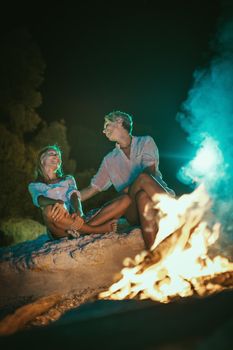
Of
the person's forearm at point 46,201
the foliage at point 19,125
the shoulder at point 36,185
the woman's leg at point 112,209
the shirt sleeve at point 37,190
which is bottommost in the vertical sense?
the woman's leg at point 112,209

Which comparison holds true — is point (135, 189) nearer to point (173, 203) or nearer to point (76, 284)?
point (173, 203)

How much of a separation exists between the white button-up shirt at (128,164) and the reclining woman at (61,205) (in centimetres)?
60

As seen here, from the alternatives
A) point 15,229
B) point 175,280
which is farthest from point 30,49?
point 175,280

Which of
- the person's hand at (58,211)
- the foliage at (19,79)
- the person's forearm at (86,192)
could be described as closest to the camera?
the person's hand at (58,211)

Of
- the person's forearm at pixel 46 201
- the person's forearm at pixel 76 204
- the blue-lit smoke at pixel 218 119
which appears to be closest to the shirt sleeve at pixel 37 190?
the person's forearm at pixel 46 201

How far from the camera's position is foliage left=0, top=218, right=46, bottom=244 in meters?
9.14

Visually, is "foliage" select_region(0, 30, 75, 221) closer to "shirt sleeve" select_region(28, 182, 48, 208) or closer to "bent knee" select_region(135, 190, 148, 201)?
"shirt sleeve" select_region(28, 182, 48, 208)

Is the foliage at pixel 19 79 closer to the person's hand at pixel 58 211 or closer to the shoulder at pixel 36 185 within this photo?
the shoulder at pixel 36 185

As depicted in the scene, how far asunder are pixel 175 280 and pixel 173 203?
1090 mm

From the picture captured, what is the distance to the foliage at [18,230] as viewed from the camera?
9141 mm

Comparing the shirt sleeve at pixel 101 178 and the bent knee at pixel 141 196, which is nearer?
the bent knee at pixel 141 196

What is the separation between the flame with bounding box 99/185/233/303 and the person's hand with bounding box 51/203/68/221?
109 cm

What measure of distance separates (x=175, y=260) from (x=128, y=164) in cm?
165

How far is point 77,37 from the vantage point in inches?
470
